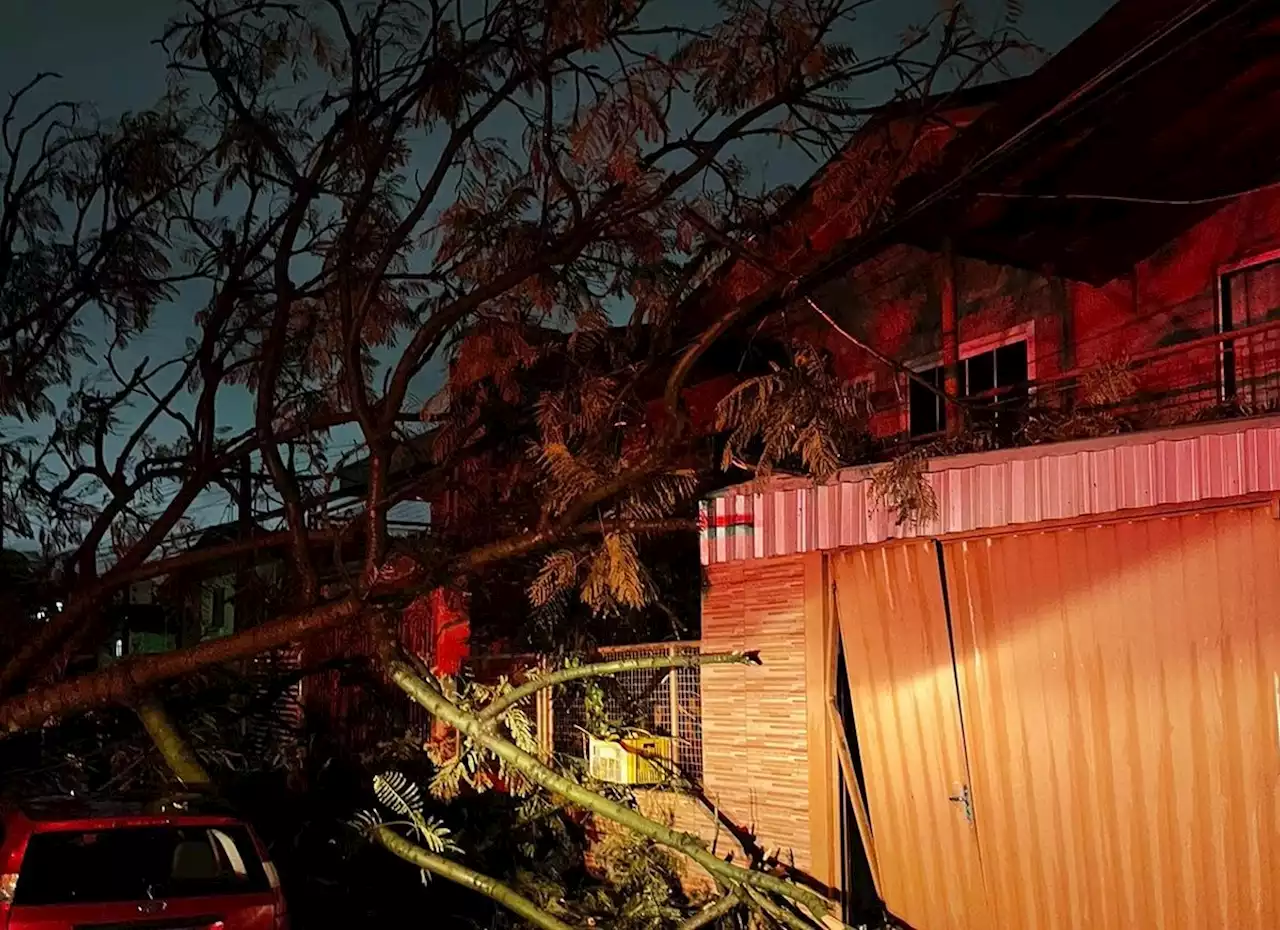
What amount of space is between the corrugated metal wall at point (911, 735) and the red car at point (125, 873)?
12.8ft

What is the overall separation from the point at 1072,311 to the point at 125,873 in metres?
8.45

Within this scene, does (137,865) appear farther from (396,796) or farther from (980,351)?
(980,351)

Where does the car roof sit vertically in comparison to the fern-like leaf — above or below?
above

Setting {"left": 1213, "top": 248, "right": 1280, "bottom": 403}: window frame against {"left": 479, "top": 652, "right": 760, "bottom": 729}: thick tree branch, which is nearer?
{"left": 479, "top": 652, "right": 760, "bottom": 729}: thick tree branch

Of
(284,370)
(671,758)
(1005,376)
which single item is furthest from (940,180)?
(284,370)

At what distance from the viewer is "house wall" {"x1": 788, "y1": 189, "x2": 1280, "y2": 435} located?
9406 millimetres

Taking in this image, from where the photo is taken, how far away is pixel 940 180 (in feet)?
29.8

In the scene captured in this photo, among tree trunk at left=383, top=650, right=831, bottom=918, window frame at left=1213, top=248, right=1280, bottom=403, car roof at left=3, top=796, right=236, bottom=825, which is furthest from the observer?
window frame at left=1213, top=248, right=1280, bottom=403

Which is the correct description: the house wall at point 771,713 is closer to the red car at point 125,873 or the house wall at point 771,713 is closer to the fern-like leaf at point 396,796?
the fern-like leaf at point 396,796

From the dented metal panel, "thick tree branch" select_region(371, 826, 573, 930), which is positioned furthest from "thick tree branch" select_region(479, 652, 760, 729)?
"thick tree branch" select_region(371, 826, 573, 930)

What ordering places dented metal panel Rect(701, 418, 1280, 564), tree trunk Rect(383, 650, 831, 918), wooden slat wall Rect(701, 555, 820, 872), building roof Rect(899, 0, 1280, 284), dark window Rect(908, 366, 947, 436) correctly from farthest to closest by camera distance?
dark window Rect(908, 366, 947, 436) < wooden slat wall Rect(701, 555, 820, 872) < building roof Rect(899, 0, 1280, 284) < tree trunk Rect(383, 650, 831, 918) < dented metal panel Rect(701, 418, 1280, 564)

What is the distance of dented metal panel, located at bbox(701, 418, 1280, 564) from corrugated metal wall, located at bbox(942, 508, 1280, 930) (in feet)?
0.64

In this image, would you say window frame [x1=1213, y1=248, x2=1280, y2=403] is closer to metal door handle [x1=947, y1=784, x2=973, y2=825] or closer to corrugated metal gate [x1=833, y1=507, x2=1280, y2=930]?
corrugated metal gate [x1=833, y1=507, x2=1280, y2=930]

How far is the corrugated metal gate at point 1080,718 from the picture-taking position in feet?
21.0
